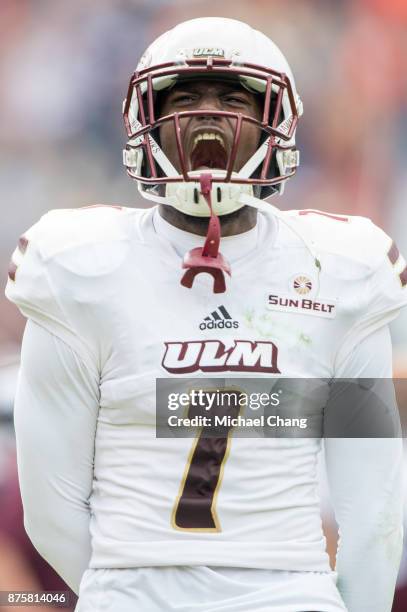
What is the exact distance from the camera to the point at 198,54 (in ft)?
5.68

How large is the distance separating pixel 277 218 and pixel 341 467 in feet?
1.19

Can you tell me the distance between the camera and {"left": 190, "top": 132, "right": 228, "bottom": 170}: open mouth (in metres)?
1.67

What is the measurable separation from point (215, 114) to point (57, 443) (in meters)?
0.48

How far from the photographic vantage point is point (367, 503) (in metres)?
1.72

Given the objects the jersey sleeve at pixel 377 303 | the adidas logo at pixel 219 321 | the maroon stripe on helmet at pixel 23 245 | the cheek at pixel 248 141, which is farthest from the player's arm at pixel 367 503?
the maroon stripe on helmet at pixel 23 245

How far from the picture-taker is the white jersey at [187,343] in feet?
5.19

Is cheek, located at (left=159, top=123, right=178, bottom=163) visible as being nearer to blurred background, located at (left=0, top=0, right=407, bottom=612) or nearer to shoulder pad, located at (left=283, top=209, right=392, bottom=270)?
shoulder pad, located at (left=283, top=209, right=392, bottom=270)

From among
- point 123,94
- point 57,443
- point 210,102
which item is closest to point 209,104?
point 210,102

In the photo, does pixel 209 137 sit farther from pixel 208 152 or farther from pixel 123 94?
pixel 123 94

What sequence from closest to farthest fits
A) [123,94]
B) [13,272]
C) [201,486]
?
[201,486] < [13,272] < [123,94]

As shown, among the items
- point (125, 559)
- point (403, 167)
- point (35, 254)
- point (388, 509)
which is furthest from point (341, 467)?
point (403, 167)

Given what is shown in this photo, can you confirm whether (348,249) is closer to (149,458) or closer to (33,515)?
(149,458)

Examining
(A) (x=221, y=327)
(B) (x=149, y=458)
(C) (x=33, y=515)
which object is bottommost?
(C) (x=33, y=515)

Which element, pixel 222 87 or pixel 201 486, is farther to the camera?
pixel 222 87
